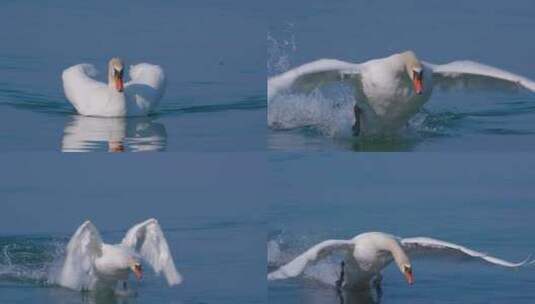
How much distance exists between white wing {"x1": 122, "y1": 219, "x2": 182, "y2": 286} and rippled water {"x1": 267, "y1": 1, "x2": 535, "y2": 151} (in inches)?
37.1

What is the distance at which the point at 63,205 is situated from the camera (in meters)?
8.82

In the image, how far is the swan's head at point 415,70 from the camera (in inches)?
337

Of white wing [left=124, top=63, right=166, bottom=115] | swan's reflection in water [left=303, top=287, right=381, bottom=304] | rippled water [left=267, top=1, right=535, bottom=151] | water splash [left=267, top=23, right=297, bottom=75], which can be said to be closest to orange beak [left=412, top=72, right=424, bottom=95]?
rippled water [left=267, top=1, right=535, bottom=151]

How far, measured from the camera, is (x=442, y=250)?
344 inches

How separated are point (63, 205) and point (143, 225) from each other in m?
0.53

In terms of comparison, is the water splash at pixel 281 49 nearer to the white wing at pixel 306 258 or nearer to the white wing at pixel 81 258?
the white wing at pixel 306 258

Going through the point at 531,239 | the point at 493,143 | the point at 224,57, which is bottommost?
the point at 531,239

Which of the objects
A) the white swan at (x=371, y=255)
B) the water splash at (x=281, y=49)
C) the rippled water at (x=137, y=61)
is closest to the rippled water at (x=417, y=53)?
the water splash at (x=281, y=49)

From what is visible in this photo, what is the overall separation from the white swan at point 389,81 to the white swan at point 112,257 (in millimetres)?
1236

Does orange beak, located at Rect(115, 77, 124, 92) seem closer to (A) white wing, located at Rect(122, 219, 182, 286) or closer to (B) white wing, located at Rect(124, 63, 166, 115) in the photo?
(B) white wing, located at Rect(124, 63, 166, 115)

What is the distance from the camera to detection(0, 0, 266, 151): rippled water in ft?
28.6

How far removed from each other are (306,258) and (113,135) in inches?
58.0

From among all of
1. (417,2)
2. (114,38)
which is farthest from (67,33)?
(417,2)

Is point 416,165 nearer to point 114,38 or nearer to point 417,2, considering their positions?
point 417,2
